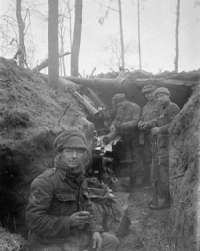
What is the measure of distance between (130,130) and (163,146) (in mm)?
1705

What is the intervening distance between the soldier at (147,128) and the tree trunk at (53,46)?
249 cm

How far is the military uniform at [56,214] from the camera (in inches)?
115

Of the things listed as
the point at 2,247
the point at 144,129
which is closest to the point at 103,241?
the point at 2,247

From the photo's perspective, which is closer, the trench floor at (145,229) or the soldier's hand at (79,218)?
the soldier's hand at (79,218)

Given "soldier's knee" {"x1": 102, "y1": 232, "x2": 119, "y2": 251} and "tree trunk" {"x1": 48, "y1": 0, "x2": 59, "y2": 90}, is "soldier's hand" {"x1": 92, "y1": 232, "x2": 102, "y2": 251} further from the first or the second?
"tree trunk" {"x1": 48, "y1": 0, "x2": 59, "y2": 90}

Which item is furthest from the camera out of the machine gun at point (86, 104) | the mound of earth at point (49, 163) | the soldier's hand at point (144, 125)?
the machine gun at point (86, 104)

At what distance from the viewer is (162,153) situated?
20.1 feet

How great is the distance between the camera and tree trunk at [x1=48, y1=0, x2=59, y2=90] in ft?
24.5

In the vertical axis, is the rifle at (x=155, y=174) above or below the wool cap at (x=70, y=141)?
below

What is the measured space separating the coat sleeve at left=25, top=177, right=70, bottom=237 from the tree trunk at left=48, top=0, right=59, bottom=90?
4.84 m

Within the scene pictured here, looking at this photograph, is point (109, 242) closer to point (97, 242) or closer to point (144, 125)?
point (97, 242)

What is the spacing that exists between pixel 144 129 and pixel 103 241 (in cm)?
416

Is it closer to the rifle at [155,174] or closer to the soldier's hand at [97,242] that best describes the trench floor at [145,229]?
the rifle at [155,174]

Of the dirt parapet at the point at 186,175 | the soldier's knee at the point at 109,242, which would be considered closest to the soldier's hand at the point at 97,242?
the soldier's knee at the point at 109,242
